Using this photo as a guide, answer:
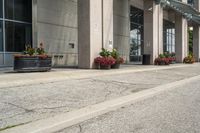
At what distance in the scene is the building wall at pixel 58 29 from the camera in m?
26.7

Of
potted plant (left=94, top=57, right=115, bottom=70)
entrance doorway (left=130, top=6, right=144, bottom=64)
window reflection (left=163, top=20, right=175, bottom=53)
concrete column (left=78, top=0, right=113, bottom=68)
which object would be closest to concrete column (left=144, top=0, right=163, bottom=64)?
entrance doorway (left=130, top=6, right=144, bottom=64)

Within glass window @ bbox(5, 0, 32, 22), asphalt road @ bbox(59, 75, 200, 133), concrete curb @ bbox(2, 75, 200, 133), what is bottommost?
asphalt road @ bbox(59, 75, 200, 133)

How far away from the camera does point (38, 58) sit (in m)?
19.0

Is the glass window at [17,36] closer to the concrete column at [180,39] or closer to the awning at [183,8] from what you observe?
the awning at [183,8]

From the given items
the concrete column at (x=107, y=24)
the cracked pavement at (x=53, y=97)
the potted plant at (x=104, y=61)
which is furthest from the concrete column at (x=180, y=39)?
the cracked pavement at (x=53, y=97)

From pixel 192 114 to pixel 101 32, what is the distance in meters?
16.0

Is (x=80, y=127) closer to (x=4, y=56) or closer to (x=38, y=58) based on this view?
(x=38, y=58)

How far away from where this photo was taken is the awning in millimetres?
41344

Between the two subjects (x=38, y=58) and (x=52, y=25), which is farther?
(x=52, y=25)

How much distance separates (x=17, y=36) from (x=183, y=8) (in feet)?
89.5

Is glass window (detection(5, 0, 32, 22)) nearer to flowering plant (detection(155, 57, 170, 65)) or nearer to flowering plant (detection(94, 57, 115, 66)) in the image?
flowering plant (detection(94, 57, 115, 66))

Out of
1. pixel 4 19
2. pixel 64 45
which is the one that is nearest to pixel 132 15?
pixel 64 45

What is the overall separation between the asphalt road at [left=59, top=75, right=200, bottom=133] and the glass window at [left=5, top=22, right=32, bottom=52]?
1471cm

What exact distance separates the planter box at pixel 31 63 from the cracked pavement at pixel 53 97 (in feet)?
10.2
